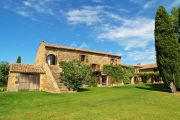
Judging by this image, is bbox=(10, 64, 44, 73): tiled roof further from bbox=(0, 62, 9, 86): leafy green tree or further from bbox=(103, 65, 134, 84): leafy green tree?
bbox=(103, 65, 134, 84): leafy green tree

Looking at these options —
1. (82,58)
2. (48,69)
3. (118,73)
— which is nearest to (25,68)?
(48,69)

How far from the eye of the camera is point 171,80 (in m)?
24.9

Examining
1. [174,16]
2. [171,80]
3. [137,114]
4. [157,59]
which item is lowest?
[137,114]

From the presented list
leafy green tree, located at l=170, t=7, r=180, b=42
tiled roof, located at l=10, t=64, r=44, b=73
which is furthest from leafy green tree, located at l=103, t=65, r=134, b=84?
leafy green tree, located at l=170, t=7, r=180, b=42

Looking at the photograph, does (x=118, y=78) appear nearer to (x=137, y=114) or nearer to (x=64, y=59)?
(x=64, y=59)

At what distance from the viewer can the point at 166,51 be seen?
2520 centimetres

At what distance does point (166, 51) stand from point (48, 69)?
17380 millimetres

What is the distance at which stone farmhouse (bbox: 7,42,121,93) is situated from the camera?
29.3m

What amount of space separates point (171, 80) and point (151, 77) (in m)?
28.5

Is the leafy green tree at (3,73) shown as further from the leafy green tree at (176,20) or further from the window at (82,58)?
the leafy green tree at (176,20)

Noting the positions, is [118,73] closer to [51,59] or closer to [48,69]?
[51,59]

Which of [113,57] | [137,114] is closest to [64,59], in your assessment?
[113,57]

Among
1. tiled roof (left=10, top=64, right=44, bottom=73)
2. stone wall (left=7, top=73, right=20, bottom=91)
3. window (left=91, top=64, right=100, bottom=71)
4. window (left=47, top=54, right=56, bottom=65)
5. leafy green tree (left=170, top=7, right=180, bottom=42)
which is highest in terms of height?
leafy green tree (left=170, top=7, right=180, bottom=42)

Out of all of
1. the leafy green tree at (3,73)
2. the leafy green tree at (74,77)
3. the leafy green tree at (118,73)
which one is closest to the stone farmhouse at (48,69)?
the leafy green tree at (74,77)
